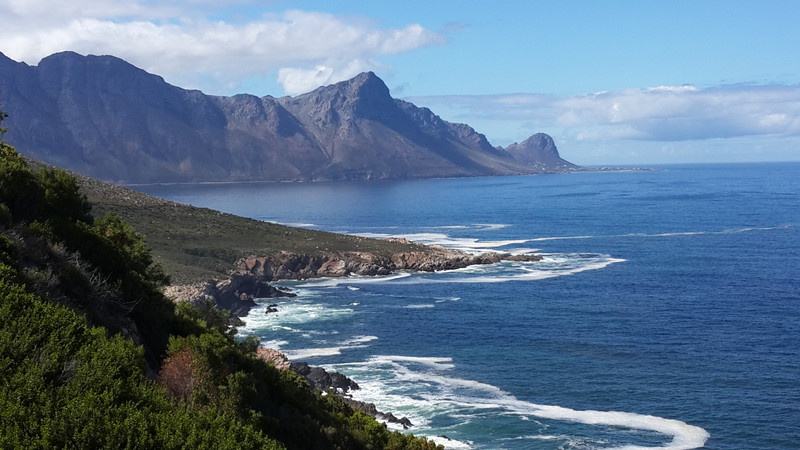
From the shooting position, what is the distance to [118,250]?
30938 mm

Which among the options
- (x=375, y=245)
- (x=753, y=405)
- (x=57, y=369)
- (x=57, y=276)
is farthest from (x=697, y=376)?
(x=375, y=245)

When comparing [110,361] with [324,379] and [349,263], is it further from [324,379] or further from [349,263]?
[349,263]

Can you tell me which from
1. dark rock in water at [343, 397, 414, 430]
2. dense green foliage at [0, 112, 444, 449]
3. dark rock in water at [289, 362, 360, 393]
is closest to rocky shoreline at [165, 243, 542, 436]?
dark rock in water at [289, 362, 360, 393]

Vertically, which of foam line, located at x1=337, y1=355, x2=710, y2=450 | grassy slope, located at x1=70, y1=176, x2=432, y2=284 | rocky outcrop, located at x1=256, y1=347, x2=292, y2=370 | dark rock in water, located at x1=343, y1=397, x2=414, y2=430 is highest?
grassy slope, located at x1=70, y1=176, x2=432, y2=284

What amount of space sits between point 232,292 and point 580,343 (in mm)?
36832

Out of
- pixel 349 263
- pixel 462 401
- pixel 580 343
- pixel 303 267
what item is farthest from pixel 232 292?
pixel 462 401

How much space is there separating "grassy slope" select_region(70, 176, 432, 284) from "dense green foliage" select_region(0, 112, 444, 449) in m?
51.2

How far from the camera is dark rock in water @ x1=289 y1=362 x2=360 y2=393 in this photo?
154 ft

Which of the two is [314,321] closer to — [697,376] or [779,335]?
[697,376]

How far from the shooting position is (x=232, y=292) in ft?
258

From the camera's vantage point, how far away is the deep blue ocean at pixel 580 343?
135 feet

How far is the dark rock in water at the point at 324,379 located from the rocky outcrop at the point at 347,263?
45628 mm

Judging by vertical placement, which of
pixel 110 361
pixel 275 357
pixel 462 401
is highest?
pixel 110 361

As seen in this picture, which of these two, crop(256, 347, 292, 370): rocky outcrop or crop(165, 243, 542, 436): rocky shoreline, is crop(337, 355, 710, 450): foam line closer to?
crop(256, 347, 292, 370): rocky outcrop
